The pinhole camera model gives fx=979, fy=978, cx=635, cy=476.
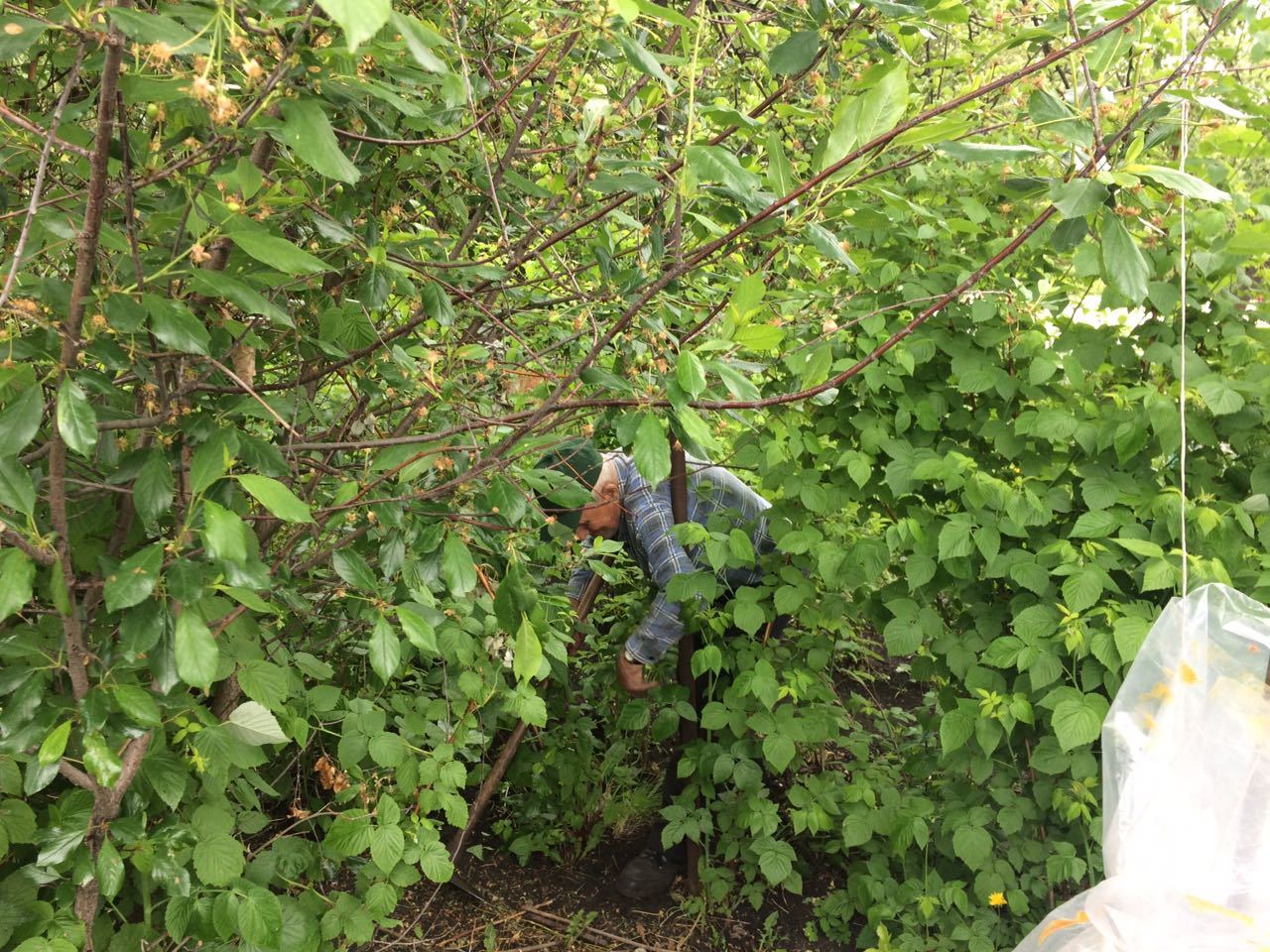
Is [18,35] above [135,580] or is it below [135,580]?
above

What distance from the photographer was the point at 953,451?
2523mm

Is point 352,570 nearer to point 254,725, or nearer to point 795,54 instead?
point 254,725

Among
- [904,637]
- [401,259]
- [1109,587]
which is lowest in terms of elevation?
[904,637]

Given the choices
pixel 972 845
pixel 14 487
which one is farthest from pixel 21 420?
pixel 972 845

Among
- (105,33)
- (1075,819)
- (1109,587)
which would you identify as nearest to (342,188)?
(105,33)

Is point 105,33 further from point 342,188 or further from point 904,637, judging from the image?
point 904,637

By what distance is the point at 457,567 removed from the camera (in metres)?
1.53

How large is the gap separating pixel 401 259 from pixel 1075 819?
2327 mm

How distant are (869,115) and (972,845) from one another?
7.05 feet

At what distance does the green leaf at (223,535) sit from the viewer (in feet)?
3.63

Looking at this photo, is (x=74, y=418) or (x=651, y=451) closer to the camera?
(x=74, y=418)

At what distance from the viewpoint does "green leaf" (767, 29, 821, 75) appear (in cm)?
150

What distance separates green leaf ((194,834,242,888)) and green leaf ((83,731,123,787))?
411 millimetres

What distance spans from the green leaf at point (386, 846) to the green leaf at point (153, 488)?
979mm
